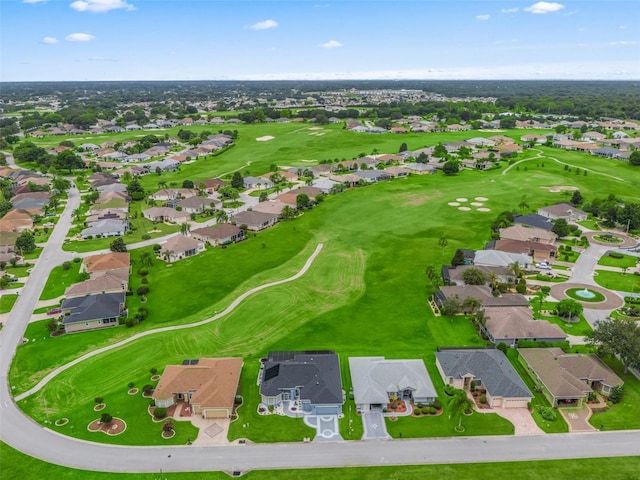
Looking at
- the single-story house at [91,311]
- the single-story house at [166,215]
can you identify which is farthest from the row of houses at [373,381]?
the single-story house at [166,215]

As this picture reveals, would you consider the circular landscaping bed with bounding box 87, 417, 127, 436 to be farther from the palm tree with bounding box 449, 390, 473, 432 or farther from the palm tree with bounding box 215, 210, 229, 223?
the palm tree with bounding box 215, 210, 229, 223

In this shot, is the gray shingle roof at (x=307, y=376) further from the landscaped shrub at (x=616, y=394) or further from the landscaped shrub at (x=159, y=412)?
the landscaped shrub at (x=616, y=394)

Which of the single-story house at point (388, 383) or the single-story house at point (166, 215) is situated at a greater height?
the single-story house at point (166, 215)

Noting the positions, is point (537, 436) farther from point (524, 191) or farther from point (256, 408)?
point (524, 191)

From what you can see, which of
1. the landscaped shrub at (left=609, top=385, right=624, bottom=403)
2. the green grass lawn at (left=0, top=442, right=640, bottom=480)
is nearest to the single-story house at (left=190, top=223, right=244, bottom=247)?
the green grass lawn at (left=0, top=442, right=640, bottom=480)

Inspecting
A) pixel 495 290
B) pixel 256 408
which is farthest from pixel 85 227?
pixel 495 290

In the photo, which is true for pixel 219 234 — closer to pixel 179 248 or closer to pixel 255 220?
pixel 179 248
